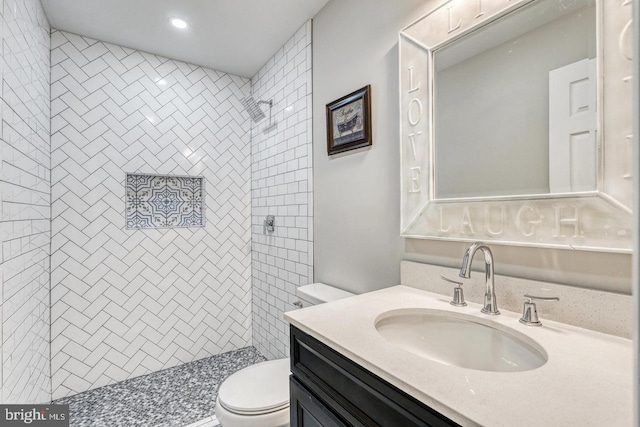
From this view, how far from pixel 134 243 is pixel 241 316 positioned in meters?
1.15

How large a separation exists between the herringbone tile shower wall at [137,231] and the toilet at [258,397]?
1.27 metres

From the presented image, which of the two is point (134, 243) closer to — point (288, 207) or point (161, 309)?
point (161, 309)

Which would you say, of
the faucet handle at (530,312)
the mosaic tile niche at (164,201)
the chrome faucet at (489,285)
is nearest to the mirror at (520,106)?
the chrome faucet at (489,285)

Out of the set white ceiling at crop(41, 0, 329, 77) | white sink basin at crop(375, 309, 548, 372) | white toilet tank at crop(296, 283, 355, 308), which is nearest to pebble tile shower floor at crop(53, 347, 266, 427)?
white toilet tank at crop(296, 283, 355, 308)

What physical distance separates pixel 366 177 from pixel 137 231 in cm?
193

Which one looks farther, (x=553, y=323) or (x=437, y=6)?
(x=437, y=6)

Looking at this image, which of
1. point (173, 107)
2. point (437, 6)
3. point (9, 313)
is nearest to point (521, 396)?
point (437, 6)

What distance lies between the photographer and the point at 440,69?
48.1 inches

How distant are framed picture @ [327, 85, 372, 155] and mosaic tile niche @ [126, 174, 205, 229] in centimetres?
146

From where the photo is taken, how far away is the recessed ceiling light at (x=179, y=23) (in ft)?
6.68

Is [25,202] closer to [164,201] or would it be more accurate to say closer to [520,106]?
[164,201]

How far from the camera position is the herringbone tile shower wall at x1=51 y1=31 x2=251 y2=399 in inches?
85.0

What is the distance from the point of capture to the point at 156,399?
6.89 feet

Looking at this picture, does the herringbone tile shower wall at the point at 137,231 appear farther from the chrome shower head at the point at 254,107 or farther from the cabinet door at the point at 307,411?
the cabinet door at the point at 307,411
